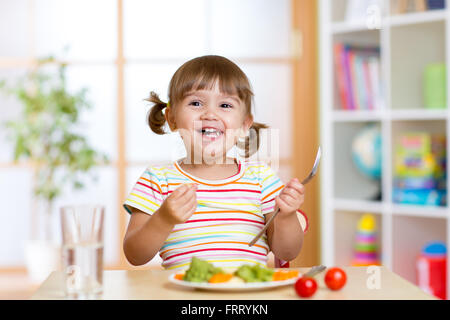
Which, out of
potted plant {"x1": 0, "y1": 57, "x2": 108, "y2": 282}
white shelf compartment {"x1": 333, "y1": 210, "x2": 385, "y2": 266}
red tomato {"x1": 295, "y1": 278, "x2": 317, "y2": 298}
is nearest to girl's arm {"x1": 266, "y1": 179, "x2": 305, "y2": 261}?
red tomato {"x1": 295, "y1": 278, "x2": 317, "y2": 298}

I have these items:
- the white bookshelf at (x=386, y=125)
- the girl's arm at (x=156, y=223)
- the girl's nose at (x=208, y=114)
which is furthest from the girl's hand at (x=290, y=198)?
the white bookshelf at (x=386, y=125)

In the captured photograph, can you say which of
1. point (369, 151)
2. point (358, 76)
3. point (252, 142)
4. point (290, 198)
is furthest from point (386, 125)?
point (290, 198)

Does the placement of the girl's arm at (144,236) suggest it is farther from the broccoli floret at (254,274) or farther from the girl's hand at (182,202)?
the broccoli floret at (254,274)

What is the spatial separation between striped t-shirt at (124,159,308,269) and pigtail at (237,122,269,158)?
0.17 meters

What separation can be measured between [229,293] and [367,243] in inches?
87.0

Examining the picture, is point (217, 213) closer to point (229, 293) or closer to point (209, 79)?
point (209, 79)

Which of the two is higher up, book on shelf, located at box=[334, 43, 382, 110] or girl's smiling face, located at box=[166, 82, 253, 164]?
book on shelf, located at box=[334, 43, 382, 110]

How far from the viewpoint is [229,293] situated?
2.52ft

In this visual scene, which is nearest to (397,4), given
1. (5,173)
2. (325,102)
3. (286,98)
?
(325,102)

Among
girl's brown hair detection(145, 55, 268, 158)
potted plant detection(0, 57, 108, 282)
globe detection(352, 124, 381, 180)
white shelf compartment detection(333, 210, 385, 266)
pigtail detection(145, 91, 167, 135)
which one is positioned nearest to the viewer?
girl's brown hair detection(145, 55, 268, 158)

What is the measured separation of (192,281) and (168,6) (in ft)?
10.0

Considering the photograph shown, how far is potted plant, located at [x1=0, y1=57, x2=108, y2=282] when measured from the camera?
3408 mm

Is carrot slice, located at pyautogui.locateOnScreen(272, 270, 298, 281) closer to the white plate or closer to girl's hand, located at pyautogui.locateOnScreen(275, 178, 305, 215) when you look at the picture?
the white plate

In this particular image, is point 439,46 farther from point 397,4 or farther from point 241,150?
point 241,150
